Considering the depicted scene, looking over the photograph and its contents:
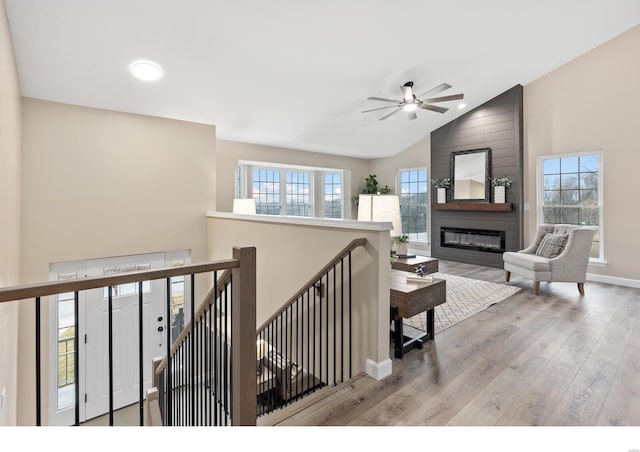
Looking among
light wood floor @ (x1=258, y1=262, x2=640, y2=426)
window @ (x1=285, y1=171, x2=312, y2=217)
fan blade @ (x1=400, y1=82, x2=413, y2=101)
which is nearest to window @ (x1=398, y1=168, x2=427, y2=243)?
window @ (x1=285, y1=171, x2=312, y2=217)

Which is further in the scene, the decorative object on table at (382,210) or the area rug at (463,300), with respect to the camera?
the area rug at (463,300)

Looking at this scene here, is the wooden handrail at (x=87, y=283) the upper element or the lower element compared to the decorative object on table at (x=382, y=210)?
lower

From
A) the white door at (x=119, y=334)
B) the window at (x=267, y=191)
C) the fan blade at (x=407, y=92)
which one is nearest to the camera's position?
the white door at (x=119, y=334)

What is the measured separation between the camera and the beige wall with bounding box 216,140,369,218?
6.05 metres

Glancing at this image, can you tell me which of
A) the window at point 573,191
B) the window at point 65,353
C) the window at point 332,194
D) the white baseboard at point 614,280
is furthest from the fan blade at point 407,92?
the window at point 65,353

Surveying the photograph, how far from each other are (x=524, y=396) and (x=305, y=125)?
485cm

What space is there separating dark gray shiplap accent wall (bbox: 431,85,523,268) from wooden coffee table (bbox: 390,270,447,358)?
3.97 meters

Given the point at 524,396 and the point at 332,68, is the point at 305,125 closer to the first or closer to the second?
the point at 332,68

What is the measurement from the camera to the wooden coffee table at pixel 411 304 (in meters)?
2.75

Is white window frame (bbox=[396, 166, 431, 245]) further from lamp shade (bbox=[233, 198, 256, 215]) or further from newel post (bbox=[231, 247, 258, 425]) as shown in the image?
newel post (bbox=[231, 247, 258, 425])

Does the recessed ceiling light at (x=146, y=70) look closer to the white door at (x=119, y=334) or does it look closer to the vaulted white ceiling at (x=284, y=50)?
the vaulted white ceiling at (x=284, y=50)

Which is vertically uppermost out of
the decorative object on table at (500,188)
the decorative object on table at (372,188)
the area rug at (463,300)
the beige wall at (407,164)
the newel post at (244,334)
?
the beige wall at (407,164)

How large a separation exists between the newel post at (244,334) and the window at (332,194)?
6.87 meters

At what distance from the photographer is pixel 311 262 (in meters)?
3.31
